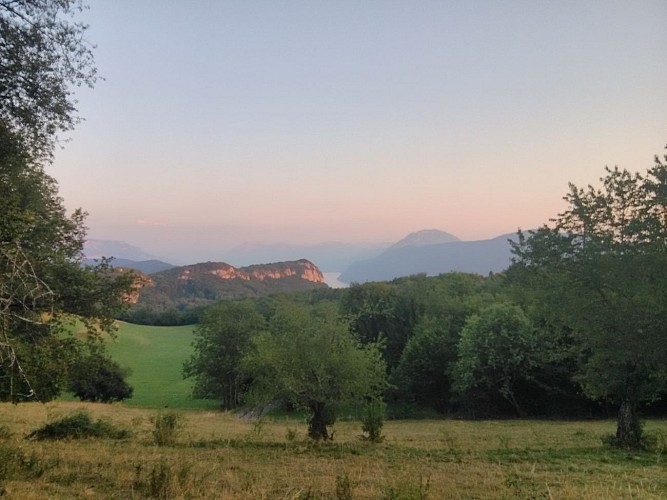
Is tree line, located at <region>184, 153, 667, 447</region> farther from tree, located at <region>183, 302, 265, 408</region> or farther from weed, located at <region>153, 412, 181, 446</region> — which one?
tree, located at <region>183, 302, 265, 408</region>

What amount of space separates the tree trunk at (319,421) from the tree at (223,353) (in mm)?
28318

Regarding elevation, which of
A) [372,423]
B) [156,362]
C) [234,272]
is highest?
[234,272]

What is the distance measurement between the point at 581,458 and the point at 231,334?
127 feet

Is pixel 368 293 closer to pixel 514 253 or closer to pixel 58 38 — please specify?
pixel 514 253

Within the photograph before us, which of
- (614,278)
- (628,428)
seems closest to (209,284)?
(628,428)

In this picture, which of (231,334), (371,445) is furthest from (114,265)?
(231,334)

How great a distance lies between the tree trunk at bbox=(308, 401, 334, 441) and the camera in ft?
57.4

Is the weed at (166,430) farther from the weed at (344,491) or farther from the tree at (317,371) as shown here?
the weed at (344,491)

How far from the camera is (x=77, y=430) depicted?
50.8ft

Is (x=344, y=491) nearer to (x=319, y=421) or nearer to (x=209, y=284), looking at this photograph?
(x=319, y=421)

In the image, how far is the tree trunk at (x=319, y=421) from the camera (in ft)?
57.4

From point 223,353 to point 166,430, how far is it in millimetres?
32656

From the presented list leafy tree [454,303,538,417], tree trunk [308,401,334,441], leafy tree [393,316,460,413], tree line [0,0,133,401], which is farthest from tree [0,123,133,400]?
leafy tree [393,316,460,413]

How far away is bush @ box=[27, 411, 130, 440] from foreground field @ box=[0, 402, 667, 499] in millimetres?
567
